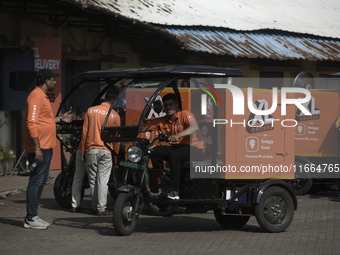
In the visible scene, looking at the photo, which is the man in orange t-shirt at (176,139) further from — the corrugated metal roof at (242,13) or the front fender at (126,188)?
the corrugated metal roof at (242,13)

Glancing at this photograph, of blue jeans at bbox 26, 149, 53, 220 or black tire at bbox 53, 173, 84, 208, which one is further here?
black tire at bbox 53, 173, 84, 208

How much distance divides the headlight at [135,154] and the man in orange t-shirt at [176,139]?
252mm

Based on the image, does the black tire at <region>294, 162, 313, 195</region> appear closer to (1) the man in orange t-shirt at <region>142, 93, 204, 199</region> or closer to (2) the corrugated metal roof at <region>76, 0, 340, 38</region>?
(1) the man in orange t-shirt at <region>142, 93, 204, 199</region>

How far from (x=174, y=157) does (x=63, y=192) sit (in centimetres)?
310

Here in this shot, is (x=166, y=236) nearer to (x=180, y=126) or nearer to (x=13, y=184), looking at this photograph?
(x=180, y=126)

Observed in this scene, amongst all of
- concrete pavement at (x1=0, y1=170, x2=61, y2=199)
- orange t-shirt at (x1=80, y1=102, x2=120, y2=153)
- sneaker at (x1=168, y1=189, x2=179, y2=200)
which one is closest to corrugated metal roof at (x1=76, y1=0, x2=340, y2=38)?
concrete pavement at (x1=0, y1=170, x2=61, y2=199)

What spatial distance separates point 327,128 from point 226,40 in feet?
24.1

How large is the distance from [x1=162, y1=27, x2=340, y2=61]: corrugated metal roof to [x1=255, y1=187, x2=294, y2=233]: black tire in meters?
8.69

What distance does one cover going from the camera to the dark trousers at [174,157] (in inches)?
310

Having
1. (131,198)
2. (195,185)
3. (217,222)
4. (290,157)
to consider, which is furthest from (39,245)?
(290,157)

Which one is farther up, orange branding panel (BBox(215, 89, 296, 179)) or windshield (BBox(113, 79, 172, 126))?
windshield (BBox(113, 79, 172, 126))

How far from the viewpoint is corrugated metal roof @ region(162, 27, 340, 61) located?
18.0 metres

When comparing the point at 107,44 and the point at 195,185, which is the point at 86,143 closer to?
the point at 195,185

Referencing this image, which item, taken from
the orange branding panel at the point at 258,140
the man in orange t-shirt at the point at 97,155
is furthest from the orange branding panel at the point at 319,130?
the man in orange t-shirt at the point at 97,155
